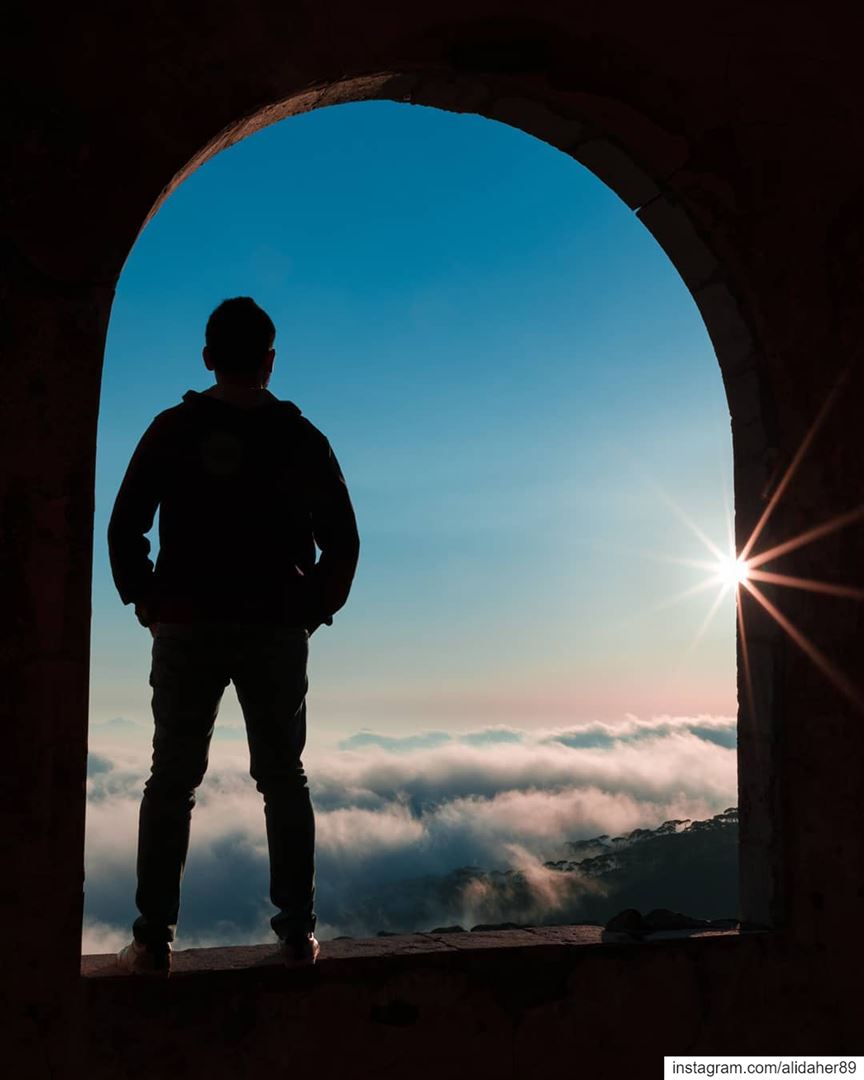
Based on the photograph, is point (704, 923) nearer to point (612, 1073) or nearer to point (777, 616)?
point (612, 1073)

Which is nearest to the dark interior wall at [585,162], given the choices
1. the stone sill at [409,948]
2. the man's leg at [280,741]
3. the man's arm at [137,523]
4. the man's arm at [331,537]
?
the man's arm at [137,523]

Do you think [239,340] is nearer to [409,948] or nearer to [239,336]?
[239,336]

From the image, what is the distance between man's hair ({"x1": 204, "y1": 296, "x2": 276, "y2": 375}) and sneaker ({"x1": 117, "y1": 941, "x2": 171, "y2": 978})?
4.50ft

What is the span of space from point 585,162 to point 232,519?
1.59 m

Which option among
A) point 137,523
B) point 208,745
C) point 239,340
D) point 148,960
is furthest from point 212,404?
point 148,960

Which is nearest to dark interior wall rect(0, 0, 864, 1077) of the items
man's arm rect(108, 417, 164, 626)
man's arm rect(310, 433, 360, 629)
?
man's arm rect(108, 417, 164, 626)

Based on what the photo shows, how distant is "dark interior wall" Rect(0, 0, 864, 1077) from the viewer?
101 inches

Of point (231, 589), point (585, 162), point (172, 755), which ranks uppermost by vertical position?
point (585, 162)

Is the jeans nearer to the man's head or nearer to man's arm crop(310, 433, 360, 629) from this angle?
man's arm crop(310, 433, 360, 629)

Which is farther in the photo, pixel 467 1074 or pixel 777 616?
pixel 777 616

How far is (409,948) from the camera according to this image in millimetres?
2844

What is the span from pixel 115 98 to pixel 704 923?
276cm

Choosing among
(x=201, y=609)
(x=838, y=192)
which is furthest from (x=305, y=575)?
(x=838, y=192)

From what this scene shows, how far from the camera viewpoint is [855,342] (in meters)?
3.27
